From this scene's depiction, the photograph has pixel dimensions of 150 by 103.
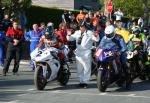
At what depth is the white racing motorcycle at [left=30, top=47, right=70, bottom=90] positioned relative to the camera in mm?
15234

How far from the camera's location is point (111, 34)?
1566 cm

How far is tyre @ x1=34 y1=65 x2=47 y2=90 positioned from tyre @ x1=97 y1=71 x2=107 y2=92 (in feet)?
4.84

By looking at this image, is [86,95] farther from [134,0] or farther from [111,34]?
[134,0]

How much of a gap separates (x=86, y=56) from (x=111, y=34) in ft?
3.45

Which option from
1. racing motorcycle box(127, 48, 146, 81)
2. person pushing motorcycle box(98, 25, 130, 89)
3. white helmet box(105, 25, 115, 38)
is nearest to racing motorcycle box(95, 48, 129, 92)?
person pushing motorcycle box(98, 25, 130, 89)

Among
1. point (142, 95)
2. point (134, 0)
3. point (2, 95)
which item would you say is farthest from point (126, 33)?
point (134, 0)

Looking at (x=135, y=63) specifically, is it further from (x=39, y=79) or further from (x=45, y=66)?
(x=39, y=79)

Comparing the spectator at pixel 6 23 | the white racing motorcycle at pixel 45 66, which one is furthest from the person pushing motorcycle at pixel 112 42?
the spectator at pixel 6 23

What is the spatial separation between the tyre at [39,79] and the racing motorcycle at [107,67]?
1513 millimetres

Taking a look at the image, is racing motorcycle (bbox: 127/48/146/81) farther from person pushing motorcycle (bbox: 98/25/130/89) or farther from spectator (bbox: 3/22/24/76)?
spectator (bbox: 3/22/24/76)

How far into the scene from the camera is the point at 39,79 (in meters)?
15.2

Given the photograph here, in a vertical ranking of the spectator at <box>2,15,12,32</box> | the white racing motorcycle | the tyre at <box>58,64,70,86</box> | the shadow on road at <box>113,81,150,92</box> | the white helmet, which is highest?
the white helmet

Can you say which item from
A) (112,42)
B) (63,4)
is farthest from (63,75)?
(63,4)

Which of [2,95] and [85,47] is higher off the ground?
[85,47]
